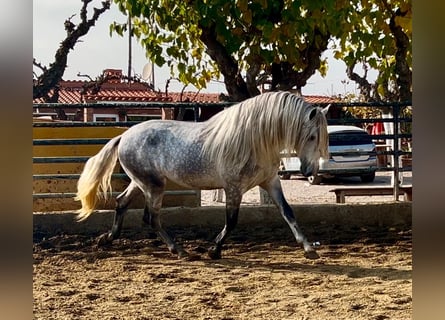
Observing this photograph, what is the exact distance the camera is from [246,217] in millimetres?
5742

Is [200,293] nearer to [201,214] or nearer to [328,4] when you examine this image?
[201,214]

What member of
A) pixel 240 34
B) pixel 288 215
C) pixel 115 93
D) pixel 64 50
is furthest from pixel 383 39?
pixel 115 93

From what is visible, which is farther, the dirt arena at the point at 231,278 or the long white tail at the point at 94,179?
the long white tail at the point at 94,179

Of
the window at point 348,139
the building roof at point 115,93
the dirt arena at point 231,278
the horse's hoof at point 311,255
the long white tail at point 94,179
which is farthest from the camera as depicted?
the building roof at point 115,93

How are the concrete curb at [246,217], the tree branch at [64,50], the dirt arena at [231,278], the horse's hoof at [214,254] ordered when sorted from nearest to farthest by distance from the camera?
the dirt arena at [231,278]
the horse's hoof at [214,254]
the concrete curb at [246,217]
the tree branch at [64,50]

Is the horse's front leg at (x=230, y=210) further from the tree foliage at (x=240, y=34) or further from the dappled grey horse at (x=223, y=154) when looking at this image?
the tree foliage at (x=240, y=34)

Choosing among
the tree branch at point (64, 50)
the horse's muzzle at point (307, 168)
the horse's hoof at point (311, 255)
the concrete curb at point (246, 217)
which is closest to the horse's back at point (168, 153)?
the horse's muzzle at point (307, 168)

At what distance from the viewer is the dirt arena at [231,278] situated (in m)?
3.11

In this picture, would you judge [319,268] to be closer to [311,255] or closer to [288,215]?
[311,255]

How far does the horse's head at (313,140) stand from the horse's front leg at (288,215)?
1.12 feet

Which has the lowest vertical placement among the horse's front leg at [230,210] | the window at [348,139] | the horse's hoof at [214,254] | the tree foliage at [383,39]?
the horse's hoof at [214,254]

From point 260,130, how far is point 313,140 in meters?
0.39

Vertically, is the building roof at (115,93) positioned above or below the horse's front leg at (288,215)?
above
